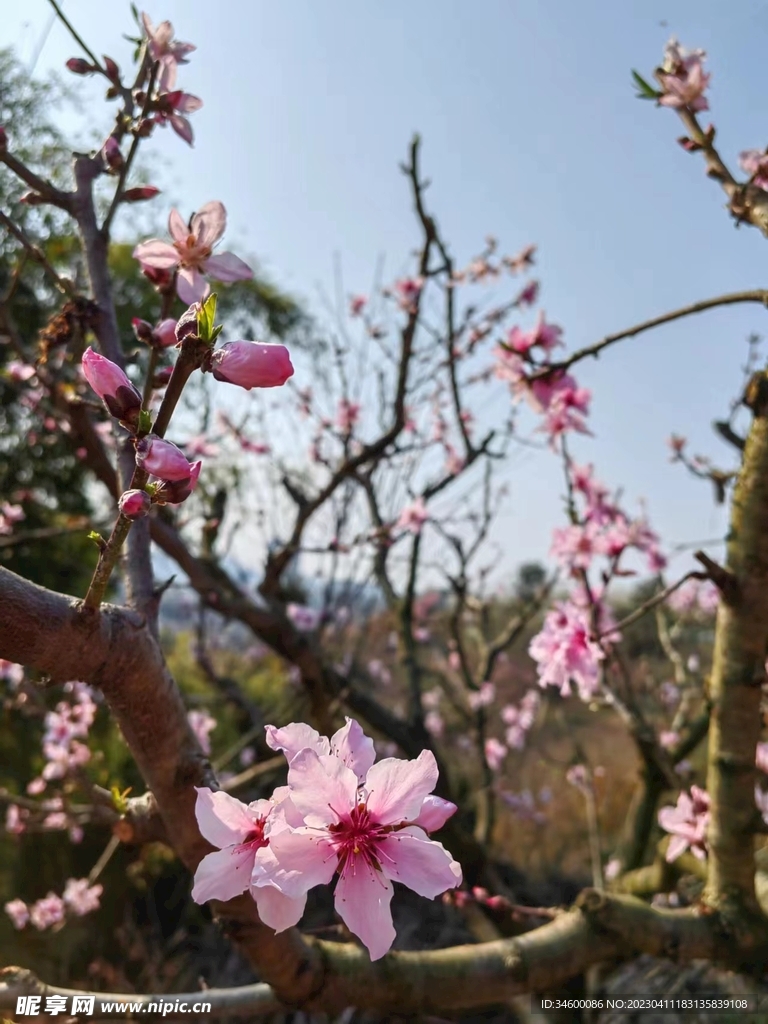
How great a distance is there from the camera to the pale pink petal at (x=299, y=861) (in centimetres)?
63

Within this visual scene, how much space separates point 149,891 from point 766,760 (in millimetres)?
3673

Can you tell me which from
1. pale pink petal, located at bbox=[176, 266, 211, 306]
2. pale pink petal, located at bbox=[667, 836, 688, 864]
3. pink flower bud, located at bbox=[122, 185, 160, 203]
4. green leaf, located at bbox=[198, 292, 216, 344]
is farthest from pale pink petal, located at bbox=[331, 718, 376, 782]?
→ pale pink petal, located at bbox=[667, 836, 688, 864]

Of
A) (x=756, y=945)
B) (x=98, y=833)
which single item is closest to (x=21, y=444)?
(x=98, y=833)

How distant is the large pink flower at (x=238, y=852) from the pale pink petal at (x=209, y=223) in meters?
0.80

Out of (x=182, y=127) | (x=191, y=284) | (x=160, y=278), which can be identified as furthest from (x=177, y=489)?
(x=182, y=127)

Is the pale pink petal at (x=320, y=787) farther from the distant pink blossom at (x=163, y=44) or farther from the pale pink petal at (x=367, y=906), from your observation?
the distant pink blossom at (x=163, y=44)

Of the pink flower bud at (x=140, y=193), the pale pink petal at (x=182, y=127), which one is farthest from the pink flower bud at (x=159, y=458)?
the pale pink petal at (x=182, y=127)

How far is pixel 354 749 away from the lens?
0.72 metres

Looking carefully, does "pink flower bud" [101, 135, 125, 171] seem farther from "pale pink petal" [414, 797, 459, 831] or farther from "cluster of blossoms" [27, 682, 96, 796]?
"cluster of blossoms" [27, 682, 96, 796]

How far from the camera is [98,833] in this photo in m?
4.24

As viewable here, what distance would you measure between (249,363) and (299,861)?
1.59 feet

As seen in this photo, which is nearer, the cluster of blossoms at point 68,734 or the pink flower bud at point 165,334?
the pink flower bud at point 165,334

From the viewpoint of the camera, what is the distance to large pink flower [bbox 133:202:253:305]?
40.3 inches

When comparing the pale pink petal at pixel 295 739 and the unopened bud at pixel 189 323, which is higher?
the unopened bud at pixel 189 323
